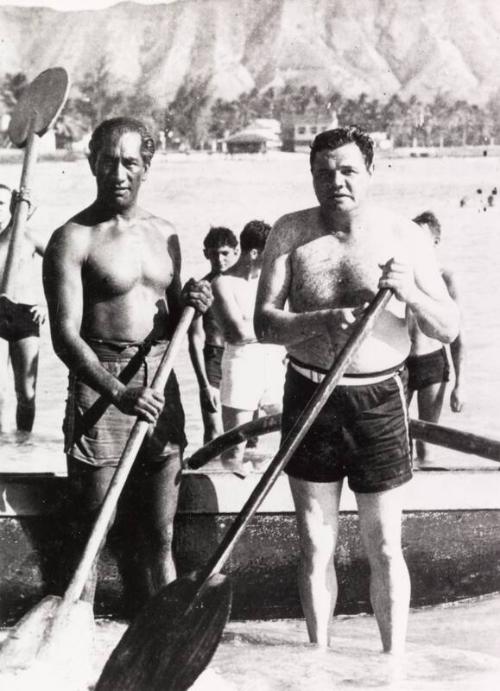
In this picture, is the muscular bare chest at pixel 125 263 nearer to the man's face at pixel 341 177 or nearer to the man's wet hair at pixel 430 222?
the man's face at pixel 341 177

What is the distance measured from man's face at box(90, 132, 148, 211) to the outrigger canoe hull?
41.8 inches

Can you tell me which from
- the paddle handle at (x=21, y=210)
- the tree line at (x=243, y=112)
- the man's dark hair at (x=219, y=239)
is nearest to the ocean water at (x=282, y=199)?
the tree line at (x=243, y=112)

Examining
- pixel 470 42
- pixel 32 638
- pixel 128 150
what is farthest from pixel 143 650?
pixel 470 42

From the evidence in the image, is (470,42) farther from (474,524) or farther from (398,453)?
(398,453)

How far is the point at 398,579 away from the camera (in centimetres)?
283

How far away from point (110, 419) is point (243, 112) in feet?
50.2

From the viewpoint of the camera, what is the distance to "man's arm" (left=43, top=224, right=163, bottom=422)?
2854 mm

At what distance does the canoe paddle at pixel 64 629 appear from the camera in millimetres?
2658

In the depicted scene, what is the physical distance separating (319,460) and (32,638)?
93cm

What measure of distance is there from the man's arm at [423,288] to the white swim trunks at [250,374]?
1.71 meters

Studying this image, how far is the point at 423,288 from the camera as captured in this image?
2.79 m

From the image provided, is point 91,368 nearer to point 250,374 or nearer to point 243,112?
point 250,374

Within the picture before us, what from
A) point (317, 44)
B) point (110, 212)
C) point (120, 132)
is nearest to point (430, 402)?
point (110, 212)

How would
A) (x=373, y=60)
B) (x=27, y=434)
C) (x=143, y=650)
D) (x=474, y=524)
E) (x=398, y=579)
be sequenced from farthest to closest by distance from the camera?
(x=373, y=60) < (x=27, y=434) < (x=474, y=524) < (x=398, y=579) < (x=143, y=650)
